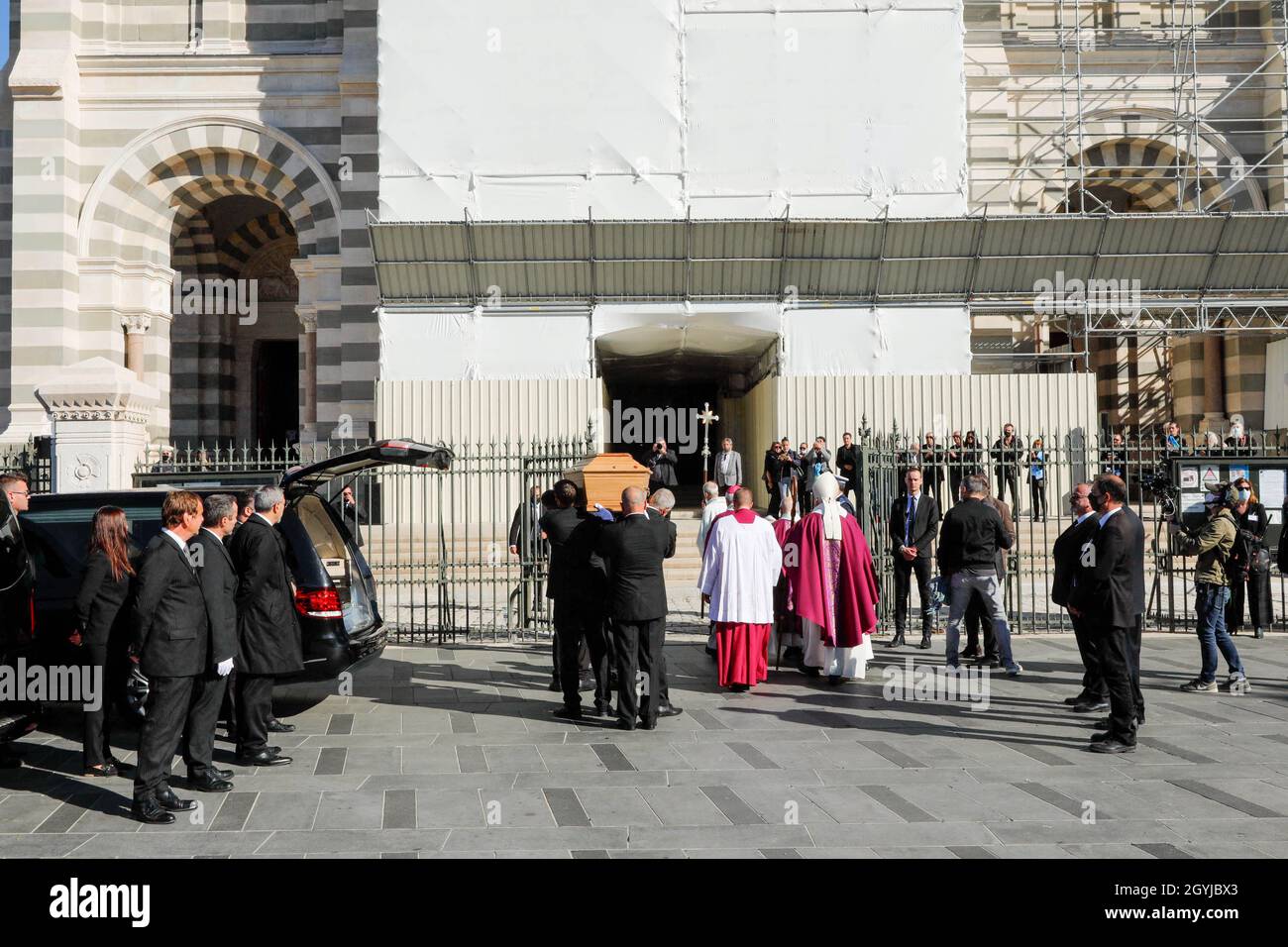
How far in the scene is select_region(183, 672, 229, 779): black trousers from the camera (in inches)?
244

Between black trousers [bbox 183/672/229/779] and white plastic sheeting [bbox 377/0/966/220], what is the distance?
14.7m

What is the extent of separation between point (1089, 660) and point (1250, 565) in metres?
3.66

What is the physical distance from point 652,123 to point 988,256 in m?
6.51

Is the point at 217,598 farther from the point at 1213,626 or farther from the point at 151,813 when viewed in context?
the point at 1213,626

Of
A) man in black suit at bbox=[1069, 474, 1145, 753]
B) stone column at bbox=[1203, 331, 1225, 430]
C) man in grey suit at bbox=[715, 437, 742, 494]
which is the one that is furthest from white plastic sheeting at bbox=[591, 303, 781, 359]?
man in black suit at bbox=[1069, 474, 1145, 753]

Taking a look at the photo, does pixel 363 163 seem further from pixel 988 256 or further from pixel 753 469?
pixel 988 256

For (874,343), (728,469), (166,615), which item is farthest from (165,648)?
(874,343)

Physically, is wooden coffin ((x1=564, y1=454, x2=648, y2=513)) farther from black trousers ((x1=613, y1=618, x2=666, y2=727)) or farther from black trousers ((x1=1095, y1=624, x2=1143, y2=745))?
black trousers ((x1=1095, y1=624, x2=1143, y2=745))

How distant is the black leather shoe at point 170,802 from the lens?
581 cm

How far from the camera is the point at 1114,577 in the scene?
7.36 meters

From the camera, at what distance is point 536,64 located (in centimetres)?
1992
